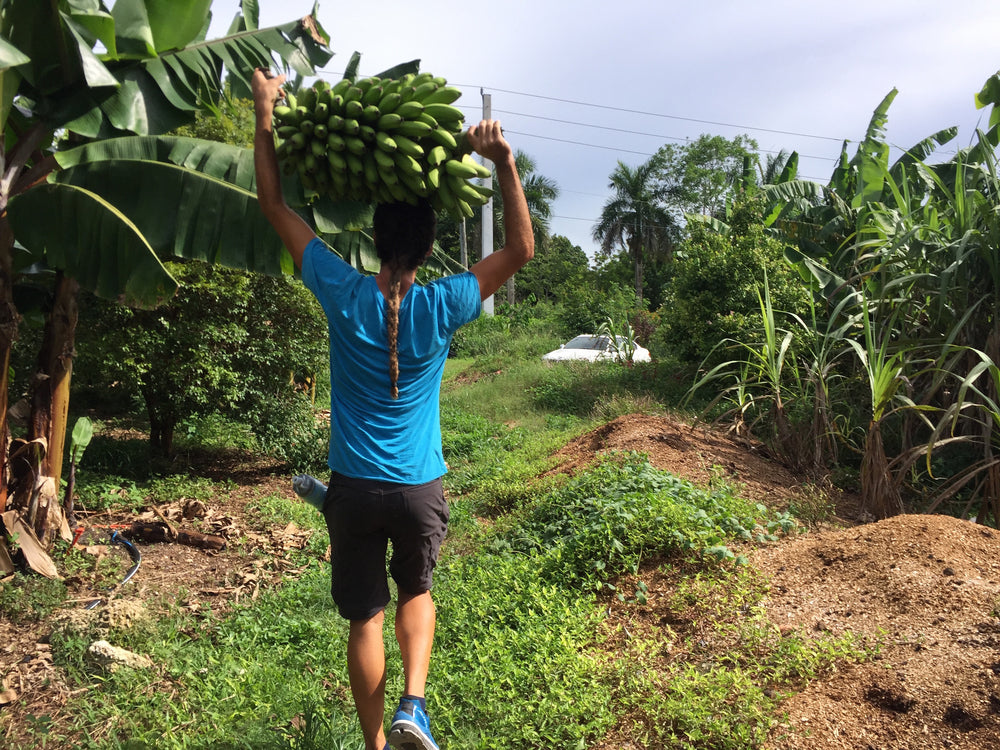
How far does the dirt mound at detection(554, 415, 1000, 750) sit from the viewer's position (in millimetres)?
3039

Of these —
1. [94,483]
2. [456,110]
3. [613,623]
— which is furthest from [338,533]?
[94,483]

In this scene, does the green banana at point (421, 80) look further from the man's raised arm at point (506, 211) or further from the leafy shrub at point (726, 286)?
the leafy shrub at point (726, 286)

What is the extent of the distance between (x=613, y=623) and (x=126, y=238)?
3.93 m

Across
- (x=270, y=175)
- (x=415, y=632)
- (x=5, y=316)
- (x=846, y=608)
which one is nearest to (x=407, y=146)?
(x=270, y=175)

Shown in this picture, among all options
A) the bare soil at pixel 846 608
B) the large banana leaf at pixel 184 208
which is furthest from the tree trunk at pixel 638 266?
the large banana leaf at pixel 184 208

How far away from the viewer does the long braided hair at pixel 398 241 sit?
268cm

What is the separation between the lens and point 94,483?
7715 mm

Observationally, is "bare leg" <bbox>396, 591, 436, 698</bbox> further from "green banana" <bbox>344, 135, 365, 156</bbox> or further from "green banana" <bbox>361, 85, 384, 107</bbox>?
"green banana" <bbox>361, 85, 384, 107</bbox>

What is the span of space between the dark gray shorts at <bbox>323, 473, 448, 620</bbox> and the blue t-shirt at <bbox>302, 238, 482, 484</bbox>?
6 cm

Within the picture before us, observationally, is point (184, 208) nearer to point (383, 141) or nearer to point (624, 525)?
point (383, 141)

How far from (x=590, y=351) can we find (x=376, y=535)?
60.3ft

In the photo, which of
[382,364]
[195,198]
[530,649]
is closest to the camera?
[382,364]

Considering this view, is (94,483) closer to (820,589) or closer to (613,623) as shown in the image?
(613,623)

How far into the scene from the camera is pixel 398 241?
277 cm
